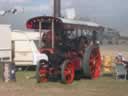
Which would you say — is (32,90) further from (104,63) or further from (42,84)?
(104,63)

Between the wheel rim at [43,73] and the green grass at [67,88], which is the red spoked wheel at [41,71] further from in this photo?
the green grass at [67,88]

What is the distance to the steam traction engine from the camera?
19.0 metres

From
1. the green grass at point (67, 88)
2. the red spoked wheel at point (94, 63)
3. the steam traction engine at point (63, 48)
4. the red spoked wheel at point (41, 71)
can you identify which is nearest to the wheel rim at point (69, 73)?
the steam traction engine at point (63, 48)

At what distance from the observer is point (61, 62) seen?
1930 centimetres

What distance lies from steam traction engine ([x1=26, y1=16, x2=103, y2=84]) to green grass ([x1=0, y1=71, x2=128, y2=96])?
521 millimetres

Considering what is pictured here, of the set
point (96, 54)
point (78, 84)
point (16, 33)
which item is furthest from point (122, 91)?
point (16, 33)

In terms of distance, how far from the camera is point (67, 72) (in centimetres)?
1911

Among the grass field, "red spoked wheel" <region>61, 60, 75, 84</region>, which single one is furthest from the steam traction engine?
the grass field

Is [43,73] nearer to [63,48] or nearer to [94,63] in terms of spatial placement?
[63,48]

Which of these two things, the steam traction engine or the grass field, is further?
the steam traction engine

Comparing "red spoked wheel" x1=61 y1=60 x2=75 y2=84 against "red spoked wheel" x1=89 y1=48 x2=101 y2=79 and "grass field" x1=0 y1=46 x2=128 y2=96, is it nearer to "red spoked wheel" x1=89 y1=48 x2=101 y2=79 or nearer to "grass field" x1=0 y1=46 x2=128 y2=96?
"grass field" x1=0 y1=46 x2=128 y2=96

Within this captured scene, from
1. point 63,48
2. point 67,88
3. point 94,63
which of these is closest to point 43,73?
point 63,48

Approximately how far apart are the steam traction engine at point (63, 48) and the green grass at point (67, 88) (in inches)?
20.5

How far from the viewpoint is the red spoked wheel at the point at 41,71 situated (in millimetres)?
19234
